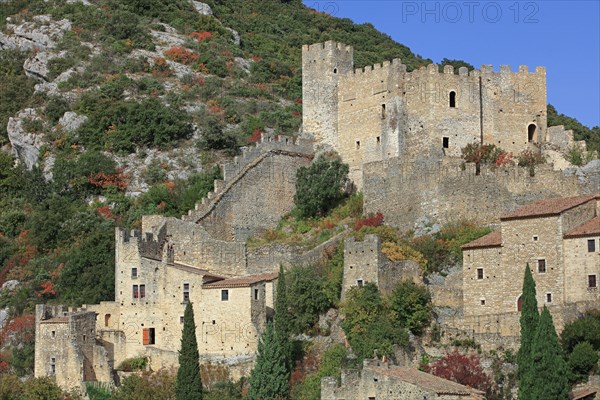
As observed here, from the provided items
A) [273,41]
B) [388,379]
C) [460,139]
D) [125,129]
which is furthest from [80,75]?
[388,379]

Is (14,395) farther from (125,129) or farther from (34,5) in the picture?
(34,5)

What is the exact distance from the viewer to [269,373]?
A: 53906mm

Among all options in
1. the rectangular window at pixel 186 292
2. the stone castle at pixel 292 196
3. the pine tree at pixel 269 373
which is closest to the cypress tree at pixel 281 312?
the pine tree at pixel 269 373

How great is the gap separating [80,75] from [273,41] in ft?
61.0

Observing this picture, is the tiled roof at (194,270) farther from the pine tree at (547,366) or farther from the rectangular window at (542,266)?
the pine tree at (547,366)

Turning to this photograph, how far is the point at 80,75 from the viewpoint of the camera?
92000mm

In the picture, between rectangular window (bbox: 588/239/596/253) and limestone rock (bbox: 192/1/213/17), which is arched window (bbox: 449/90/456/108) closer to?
rectangular window (bbox: 588/239/596/253)

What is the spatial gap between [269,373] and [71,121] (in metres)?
35.8

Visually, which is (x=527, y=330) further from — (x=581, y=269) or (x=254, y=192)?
(x=254, y=192)

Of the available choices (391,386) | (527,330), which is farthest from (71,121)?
(527,330)

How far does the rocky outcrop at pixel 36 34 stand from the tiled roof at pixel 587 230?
162 feet

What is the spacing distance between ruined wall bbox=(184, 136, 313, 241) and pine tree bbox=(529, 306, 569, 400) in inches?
855

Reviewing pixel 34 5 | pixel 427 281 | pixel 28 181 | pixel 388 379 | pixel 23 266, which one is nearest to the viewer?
pixel 388 379

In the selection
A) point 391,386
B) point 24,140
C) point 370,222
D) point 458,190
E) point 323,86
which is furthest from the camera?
point 24,140
